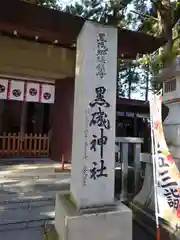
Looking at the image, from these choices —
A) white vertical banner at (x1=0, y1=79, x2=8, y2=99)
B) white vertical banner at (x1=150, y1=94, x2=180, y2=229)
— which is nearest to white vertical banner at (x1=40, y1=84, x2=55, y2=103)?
white vertical banner at (x1=0, y1=79, x2=8, y2=99)

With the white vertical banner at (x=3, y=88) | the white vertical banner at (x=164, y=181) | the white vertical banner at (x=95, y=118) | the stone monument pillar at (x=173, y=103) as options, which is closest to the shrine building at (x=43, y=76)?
the white vertical banner at (x=3, y=88)

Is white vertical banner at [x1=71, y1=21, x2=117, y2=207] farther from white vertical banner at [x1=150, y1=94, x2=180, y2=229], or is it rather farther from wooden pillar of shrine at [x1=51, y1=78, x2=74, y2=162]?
wooden pillar of shrine at [x1=51, y1=78, x2=74, y2=162]

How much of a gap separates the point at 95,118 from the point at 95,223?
1.20m

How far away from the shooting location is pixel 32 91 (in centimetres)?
888

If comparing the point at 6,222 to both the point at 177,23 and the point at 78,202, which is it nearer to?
the point at 78,202

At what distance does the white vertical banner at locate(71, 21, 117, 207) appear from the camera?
9.02 feet

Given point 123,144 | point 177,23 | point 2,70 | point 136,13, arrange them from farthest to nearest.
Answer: point 136,13, point 177,23, point 2,70, point 123,144

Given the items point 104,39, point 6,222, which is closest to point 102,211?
point 6,222

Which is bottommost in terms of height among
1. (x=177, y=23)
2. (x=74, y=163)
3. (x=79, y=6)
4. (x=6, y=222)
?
(x=6, y=222)

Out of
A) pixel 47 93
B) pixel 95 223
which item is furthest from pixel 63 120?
pixel 95 223

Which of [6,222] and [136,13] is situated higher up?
[136,13]

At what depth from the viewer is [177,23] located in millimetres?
10398

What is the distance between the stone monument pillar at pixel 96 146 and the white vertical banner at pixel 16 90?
245 inches

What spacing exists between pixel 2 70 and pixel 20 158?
10.8 feet
